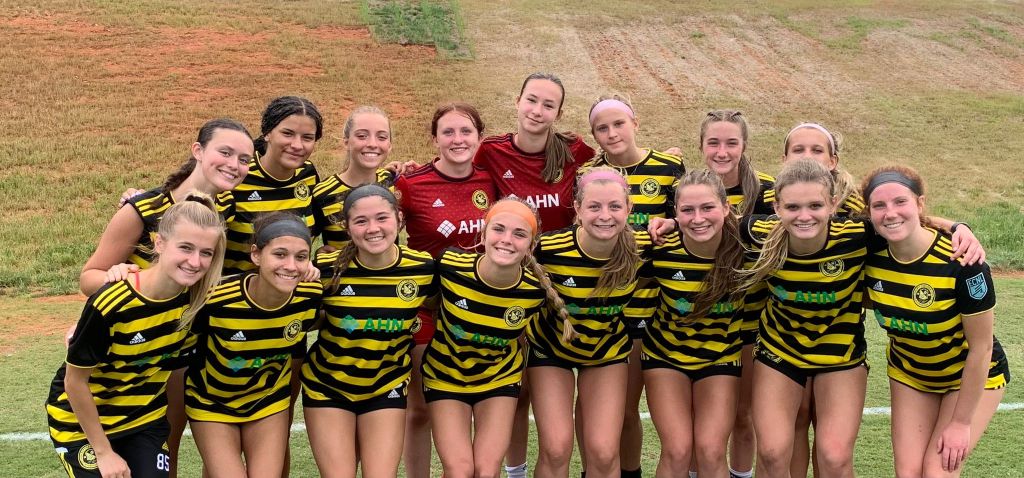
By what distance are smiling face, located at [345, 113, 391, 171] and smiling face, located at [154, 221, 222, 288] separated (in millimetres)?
1191

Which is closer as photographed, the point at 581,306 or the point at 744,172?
the point at 581,306

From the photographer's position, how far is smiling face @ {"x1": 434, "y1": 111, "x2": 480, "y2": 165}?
4.96m

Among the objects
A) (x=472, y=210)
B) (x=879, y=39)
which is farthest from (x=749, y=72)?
(x=472, y=210)

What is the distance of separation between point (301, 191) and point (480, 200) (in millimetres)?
908

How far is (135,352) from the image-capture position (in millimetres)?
3883

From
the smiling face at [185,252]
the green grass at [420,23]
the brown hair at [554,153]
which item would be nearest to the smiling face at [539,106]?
the brown hair at [554,153]

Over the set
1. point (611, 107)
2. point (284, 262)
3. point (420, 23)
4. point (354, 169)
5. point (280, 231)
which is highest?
point (420, 23)

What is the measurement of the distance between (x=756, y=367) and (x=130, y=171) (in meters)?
15.0

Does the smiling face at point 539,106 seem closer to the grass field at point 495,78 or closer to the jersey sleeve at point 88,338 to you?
the jersey sleeve at point 88,338

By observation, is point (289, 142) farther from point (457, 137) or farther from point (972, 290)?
point (972, 290)

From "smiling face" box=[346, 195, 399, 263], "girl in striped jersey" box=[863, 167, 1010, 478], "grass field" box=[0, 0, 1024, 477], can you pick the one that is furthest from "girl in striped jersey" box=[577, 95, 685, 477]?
"grass field" box=[0, 0, 1024, 477]

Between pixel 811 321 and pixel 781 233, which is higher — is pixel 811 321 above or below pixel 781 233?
below

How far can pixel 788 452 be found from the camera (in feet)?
14.2

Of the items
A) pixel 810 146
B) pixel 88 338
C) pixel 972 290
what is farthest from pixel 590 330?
pixel 88 338
